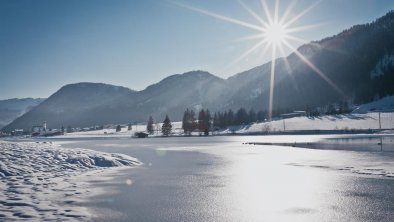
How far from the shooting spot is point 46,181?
19.5 metres

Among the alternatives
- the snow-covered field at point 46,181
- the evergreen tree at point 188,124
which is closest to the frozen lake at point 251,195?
the snow-covered field at point 46,181

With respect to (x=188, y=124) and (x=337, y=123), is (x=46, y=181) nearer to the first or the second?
(x=188, y=124)

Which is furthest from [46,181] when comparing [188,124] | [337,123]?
[337,123]

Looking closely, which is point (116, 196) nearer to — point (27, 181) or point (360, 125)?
point (27, 181)

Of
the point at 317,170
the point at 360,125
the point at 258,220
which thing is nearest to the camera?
the point at 258,220

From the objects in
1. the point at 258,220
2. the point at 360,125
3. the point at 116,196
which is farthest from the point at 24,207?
the point at 360,125

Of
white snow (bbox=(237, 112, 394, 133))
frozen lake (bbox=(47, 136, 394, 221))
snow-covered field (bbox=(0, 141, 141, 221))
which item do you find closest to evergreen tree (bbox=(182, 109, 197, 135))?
white snow (bbox=(237, 112, 394, 133))

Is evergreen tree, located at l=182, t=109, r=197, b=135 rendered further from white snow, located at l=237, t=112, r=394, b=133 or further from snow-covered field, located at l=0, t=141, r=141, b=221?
snow-covered field, located at l=0, t=141, r=141, b=221

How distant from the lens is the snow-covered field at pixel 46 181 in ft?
40.7

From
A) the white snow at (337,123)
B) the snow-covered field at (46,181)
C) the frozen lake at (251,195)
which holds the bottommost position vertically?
the frozen lake at (251,195)

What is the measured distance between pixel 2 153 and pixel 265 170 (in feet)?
62.7

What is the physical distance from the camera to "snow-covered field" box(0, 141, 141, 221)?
12406 millimetres

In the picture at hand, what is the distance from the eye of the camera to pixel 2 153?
25.3 meters

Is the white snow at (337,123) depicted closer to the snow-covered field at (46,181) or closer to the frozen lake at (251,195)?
the frozen lake at (251,195)
